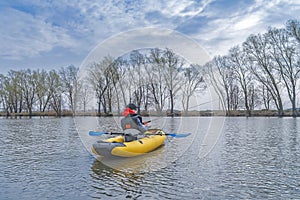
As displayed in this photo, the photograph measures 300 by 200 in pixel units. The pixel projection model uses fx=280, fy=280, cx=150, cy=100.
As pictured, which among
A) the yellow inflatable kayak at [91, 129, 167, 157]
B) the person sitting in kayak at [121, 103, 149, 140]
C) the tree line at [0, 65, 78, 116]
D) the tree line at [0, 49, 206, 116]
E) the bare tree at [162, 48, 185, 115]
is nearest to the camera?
the yellow inflatable kayak at [91, 129, 167, 157]

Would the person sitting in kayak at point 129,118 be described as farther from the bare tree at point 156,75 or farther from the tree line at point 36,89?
the tree line at point 36,89

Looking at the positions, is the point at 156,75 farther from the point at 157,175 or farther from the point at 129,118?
the point at 157,175

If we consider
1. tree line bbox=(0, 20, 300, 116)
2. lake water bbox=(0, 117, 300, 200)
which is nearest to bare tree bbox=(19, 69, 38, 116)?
tree line bbox=(0, 20, 300, 116)

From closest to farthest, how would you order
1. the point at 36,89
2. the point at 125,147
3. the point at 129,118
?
the point at 125,147
the point at 129,118
the point at 36,89

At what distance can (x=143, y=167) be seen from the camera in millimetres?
7648

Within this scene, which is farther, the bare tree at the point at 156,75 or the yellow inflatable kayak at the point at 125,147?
the bare tree at the point at 156,75

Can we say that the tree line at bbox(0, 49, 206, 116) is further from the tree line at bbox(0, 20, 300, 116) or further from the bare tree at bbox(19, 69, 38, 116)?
the bare tree at bbox(19, 69, 38, 116)

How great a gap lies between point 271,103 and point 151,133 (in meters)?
46.0

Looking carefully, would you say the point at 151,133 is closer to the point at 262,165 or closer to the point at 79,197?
the point at 262,165

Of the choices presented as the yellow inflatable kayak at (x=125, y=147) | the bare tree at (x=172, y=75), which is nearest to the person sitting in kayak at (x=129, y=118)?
the yellow inflatable kayak at (x=125, y=147)

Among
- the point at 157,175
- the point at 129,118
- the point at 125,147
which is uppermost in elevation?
the point at 129,118

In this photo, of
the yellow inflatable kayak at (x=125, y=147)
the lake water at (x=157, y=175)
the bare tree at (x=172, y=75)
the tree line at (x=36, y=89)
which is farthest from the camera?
the tree line at (x=36, y=89)

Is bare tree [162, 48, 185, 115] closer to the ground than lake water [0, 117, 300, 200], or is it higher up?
higher up

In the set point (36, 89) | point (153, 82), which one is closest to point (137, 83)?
point (153, 82)
